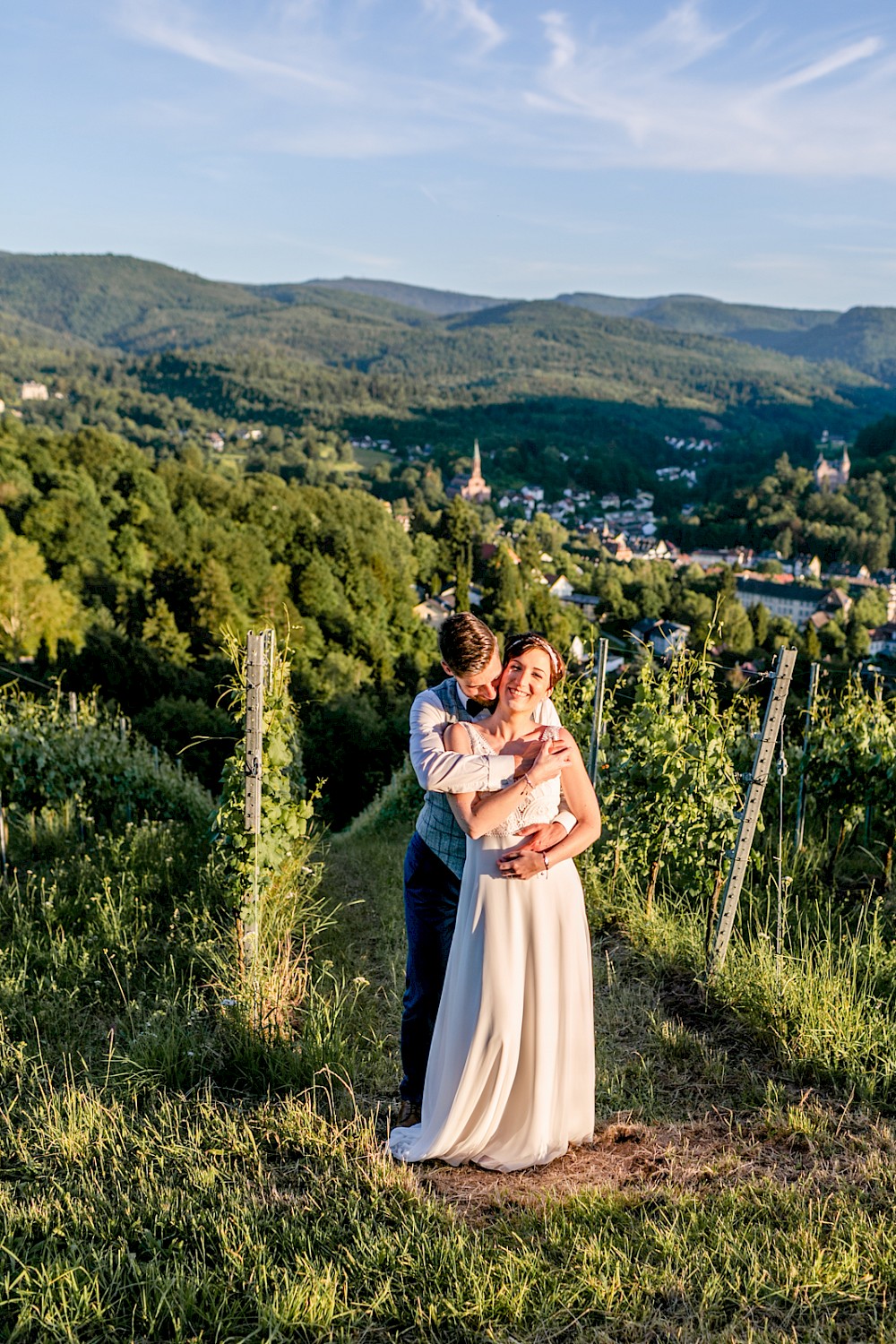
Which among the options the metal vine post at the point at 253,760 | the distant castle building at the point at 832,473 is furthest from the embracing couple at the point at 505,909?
the distant castle building at the point at 832,473

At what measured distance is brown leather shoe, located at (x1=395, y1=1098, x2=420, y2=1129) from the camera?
3535mm

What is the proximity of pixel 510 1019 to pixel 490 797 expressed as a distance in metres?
0.80

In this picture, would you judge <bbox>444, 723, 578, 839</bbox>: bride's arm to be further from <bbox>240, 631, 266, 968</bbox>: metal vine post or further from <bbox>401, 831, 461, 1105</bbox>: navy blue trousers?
<bbox>240, 631, 266, 968</bbox>: metal vine post

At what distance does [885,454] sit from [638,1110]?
347 ft

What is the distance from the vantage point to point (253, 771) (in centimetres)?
454

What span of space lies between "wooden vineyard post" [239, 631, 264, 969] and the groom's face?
4.69 ft

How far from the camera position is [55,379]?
122 metres

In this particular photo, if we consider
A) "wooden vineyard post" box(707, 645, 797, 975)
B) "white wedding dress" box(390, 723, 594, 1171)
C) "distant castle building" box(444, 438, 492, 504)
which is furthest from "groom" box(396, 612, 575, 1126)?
"distant castle building" box(444, 438, 492, 504)

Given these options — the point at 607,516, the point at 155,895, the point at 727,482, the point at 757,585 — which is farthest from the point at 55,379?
the point at 155,895

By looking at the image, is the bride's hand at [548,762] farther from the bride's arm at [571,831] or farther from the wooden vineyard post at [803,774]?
the wooden vineyard post at [803,774]

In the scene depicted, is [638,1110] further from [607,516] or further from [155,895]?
[607,516]

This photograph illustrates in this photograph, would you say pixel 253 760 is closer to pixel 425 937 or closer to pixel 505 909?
pixel 425 937

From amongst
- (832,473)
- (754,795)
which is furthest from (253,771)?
(832,473)

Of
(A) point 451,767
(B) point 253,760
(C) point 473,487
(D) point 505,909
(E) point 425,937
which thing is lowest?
(E) point 425,937
